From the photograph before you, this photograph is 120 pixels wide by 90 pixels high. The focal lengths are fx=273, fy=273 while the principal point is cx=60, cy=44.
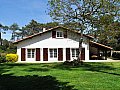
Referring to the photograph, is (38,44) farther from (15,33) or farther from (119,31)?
(15,33)

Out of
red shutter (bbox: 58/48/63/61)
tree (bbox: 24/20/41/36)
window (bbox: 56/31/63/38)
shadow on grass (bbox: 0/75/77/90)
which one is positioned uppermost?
tree (bbox: 24/20/41/36)

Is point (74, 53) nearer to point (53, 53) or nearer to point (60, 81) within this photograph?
point (53, 53)

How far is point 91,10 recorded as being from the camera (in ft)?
103

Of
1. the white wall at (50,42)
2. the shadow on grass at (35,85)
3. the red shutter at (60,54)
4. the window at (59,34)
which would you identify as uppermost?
the window at (59,34)

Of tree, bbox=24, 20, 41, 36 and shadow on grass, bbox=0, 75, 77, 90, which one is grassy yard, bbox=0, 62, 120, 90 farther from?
tree, bbox=24, 20, 41, 36

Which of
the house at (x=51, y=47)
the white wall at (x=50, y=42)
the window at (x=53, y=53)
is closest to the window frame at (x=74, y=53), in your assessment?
the house at (x=51, y=47)

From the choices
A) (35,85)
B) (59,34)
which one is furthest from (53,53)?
(35,85)

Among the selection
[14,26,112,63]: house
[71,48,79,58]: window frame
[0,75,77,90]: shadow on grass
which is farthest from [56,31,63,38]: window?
[0,75,77,90]: shadow on grass

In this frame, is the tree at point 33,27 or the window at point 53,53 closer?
the window at point 53,53

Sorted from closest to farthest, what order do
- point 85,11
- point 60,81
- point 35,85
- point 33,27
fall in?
point 35,85, point 60,81, point 85,11, point 33,27

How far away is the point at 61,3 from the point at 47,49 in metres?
12.4

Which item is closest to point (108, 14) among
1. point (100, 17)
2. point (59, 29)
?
point (100, 17)

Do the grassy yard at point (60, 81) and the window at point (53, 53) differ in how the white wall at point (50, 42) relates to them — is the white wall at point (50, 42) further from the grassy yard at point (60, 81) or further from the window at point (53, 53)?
the grassy yard at point (60, 81)

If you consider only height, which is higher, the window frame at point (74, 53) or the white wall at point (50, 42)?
the white wall at point (50, 42)
